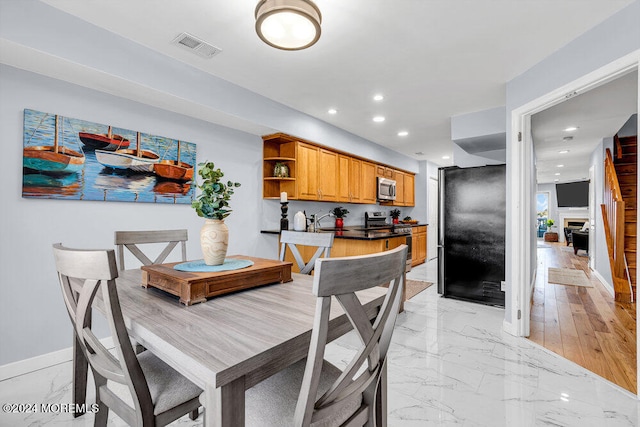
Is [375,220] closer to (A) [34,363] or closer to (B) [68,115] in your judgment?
(B) [68,115]

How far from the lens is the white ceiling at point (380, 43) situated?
1.89m

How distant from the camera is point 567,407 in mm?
1705

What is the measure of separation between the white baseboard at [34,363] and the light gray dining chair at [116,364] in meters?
1.43

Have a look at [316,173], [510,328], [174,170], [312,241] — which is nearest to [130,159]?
[174,170]

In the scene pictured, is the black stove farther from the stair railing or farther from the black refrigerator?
the stair railing

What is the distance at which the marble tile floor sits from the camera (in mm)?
1620

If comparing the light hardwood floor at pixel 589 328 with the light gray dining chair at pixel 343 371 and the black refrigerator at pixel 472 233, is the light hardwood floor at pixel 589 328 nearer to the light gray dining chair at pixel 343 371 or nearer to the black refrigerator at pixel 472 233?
the black refrigerator at pixel 472 233

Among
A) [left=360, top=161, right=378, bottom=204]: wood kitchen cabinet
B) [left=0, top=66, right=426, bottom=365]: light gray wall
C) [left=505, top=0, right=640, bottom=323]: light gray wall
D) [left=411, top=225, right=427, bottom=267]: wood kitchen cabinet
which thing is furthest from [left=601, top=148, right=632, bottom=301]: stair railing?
[left=0, top=66, right=426, bottom=365]: light gray wall

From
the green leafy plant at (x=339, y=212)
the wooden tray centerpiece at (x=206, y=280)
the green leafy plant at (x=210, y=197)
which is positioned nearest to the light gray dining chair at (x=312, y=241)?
the wooden tray centerpiece at (x=206, y=280)

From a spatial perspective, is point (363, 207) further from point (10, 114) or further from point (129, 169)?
point (10, 114)

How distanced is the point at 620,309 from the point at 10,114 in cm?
615

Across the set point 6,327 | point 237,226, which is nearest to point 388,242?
point 237,226

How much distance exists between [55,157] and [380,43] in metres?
2.62

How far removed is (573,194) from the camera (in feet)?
34.6
